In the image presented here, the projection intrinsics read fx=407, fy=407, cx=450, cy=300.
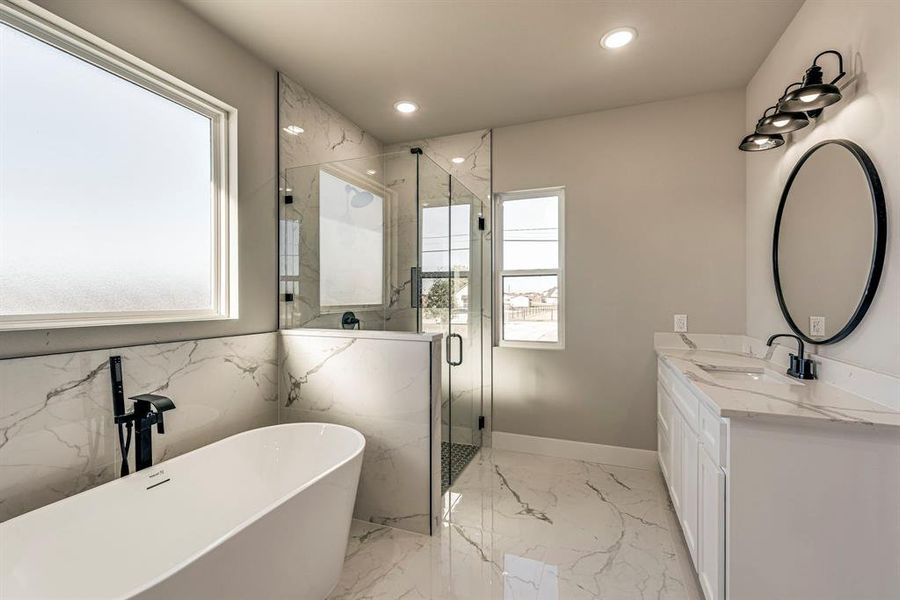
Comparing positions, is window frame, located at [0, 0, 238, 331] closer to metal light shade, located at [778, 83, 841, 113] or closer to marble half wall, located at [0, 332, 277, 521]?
marble half wall, located at [0, 332, 277, 521]

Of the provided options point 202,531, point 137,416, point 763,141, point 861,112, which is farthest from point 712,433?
point 137,416

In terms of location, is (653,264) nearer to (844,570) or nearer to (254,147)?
(844,570)

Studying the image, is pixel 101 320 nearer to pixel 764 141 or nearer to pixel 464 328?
pixel 464 328

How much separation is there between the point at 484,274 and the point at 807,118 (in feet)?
7.03

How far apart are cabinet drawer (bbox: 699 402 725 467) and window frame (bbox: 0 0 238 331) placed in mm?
2349

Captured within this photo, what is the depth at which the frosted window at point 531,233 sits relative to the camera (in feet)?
10.9

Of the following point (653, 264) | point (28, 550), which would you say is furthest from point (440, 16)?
point (28, 550)

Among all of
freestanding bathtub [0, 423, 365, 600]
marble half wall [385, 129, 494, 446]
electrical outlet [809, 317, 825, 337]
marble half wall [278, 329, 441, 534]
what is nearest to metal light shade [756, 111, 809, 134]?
electrical outlet [809, 317, 825, 337]

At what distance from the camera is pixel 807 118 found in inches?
77.1

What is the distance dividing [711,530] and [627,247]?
1984 millimetres

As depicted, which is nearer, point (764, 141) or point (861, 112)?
point (861, 112)

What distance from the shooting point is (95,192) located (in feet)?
5.68

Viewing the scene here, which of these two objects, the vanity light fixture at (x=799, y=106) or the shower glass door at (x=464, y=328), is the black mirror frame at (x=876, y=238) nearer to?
the vanity light fixture at (x=799, y=106)

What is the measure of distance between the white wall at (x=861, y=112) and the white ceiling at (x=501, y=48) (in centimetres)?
19
